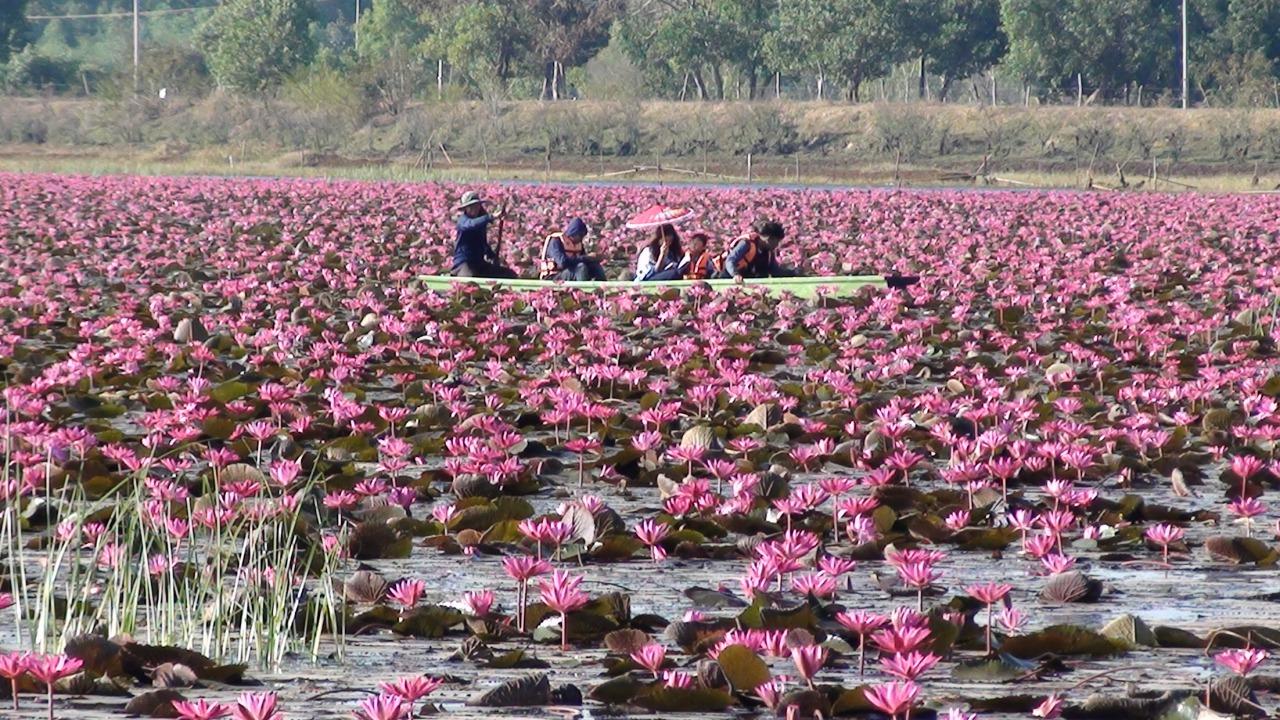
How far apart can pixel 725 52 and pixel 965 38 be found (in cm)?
887

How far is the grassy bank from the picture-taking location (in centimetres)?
5459

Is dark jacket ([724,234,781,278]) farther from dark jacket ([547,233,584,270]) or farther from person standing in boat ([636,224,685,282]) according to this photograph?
dark jacket ([547,233,584,270])

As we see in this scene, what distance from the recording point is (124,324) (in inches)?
395

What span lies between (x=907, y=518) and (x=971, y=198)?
26.3 metres

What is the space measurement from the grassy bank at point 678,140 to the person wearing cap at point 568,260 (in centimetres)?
3626

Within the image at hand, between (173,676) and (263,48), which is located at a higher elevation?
(263,48)

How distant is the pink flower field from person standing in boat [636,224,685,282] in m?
0.75

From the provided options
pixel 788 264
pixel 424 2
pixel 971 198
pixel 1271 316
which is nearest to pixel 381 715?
pixel 1271 316

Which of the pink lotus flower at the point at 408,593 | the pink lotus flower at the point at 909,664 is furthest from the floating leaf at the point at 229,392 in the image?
the pink lotus flower at the point at 909,664

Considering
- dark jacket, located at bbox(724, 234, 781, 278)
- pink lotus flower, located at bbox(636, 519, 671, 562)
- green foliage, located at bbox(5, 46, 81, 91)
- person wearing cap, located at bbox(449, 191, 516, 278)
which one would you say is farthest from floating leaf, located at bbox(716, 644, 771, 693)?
green foliage, located at bbox(5, 46, 81, 91)

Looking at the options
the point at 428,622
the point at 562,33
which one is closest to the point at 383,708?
the point at 428,622

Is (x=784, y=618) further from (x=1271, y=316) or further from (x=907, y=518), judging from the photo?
(x=1271, y=316)

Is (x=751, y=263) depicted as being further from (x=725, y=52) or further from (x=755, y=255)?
(x=725, y=52)

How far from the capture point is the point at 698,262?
45.6 ft
